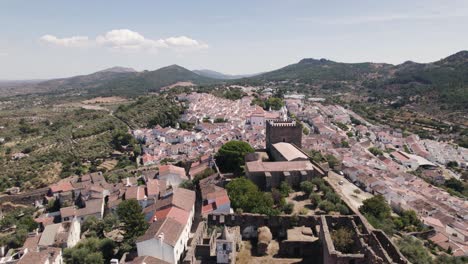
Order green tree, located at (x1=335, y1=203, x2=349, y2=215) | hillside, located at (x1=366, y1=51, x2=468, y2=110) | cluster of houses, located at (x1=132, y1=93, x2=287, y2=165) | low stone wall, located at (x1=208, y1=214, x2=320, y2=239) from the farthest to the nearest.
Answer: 1. hillside, located at (x1=366, y1=51, x2=468, y2=110)
2. cluster of houses, located at (x1=132, y1=93, x2=287, y2=165)
3. green tree, located at (x1=335, y1=203, x2=349, y2=215)
4. low stone wall, located at (x1=208, y1=214, x2=320, y2=239)

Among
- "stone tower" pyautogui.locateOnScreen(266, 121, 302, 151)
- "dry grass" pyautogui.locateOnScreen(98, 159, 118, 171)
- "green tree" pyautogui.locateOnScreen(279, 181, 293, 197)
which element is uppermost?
"stone tower" pyautogui.locateOnScreen(266, 121, 302, 151)

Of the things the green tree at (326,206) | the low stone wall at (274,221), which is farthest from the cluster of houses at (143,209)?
the green tree at (326,206)

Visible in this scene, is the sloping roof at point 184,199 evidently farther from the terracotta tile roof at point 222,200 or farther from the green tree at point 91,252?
the green tree at point 91,252

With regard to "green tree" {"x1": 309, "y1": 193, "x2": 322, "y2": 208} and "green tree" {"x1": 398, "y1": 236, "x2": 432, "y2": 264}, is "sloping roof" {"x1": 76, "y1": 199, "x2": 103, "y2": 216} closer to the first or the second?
"green tree" {"x1": 309, "y1": 193, "x2": 322, "y2": 208}

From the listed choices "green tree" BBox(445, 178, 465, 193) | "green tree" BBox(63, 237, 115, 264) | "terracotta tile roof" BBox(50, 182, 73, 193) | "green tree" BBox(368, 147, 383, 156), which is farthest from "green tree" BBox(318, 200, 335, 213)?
"green tree" BBox(368, 147, 383, 156)

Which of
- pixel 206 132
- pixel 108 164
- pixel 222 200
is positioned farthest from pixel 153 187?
pixel 206 132

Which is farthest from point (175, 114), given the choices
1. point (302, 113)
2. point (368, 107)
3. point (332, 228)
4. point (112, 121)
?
point (368, 107)

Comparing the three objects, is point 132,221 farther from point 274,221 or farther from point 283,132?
point 283,132
